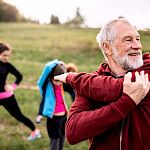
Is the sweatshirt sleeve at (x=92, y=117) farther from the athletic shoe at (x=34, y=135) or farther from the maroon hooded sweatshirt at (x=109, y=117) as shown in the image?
the athletic shoe at (x=34, y=135)

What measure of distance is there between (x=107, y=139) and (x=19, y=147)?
18.4 ft

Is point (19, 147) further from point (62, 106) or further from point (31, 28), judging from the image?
point (31, 28)

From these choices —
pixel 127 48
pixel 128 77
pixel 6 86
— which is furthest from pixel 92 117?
pixel 6 86

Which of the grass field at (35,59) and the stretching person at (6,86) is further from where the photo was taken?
the grass field at (35,59)

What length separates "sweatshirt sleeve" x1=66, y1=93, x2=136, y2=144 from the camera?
2.32 metres

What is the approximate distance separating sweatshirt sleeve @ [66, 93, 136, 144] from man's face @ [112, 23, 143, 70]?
0.75ft

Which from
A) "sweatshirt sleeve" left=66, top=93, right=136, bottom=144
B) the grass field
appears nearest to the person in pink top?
the grass field

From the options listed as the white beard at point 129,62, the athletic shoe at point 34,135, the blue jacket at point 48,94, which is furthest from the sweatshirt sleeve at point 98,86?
the athletic shoe at point 34,135

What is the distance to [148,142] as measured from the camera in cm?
238

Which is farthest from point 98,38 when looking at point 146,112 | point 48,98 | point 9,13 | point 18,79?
point 9,13

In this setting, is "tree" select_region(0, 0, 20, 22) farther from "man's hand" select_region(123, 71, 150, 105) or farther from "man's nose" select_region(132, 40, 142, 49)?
"man's hand" select_region(123, 71, 150, 105)

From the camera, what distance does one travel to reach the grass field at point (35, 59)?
826 cm

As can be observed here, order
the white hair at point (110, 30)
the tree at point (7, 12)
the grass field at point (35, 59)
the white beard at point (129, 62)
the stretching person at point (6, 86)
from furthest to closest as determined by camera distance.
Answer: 1. the tree at point (7, 12)
2. the grass field at point (35, 59)
3. the stretching person at point (6, 86)
4. the white hair at point (110, 30)
5. the white beard at point (129, 62)

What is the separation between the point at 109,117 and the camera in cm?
234
